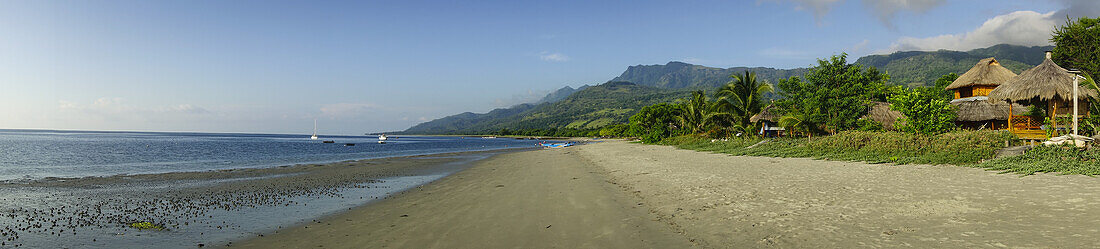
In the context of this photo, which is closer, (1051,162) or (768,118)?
(1051,162)

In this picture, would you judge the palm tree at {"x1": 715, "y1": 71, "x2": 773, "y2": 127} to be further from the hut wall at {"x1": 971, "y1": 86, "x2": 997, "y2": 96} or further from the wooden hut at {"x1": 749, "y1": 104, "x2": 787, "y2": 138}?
the hut wall at {"x1": 971, "y1": 86, "x2": 997, "y2": 96}

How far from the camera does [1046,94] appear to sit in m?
22.1

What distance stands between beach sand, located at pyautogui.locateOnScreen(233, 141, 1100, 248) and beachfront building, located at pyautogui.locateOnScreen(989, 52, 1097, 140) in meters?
14.2

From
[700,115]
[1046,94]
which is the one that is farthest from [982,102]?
[700,115]

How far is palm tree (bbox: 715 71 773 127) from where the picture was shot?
141 feet

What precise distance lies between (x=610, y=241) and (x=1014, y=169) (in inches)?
519

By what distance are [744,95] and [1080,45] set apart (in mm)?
22388

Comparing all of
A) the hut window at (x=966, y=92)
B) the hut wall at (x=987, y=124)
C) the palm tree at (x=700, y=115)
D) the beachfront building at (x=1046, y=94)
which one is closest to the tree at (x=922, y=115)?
the beachfront building at (x=1046, y=94)

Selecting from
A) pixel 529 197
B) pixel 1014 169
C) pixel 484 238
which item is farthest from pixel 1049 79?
pixel 484 238

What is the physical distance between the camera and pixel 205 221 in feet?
31.1

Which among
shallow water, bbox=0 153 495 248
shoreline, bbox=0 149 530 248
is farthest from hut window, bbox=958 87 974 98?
shallow water, bbox=0 153 495 248

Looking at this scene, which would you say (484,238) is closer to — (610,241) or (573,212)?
(610,241)

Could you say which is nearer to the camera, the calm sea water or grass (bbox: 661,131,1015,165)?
grass (bbox: 661,131,1015,165)

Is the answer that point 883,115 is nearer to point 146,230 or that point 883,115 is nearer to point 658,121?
point 658,121
